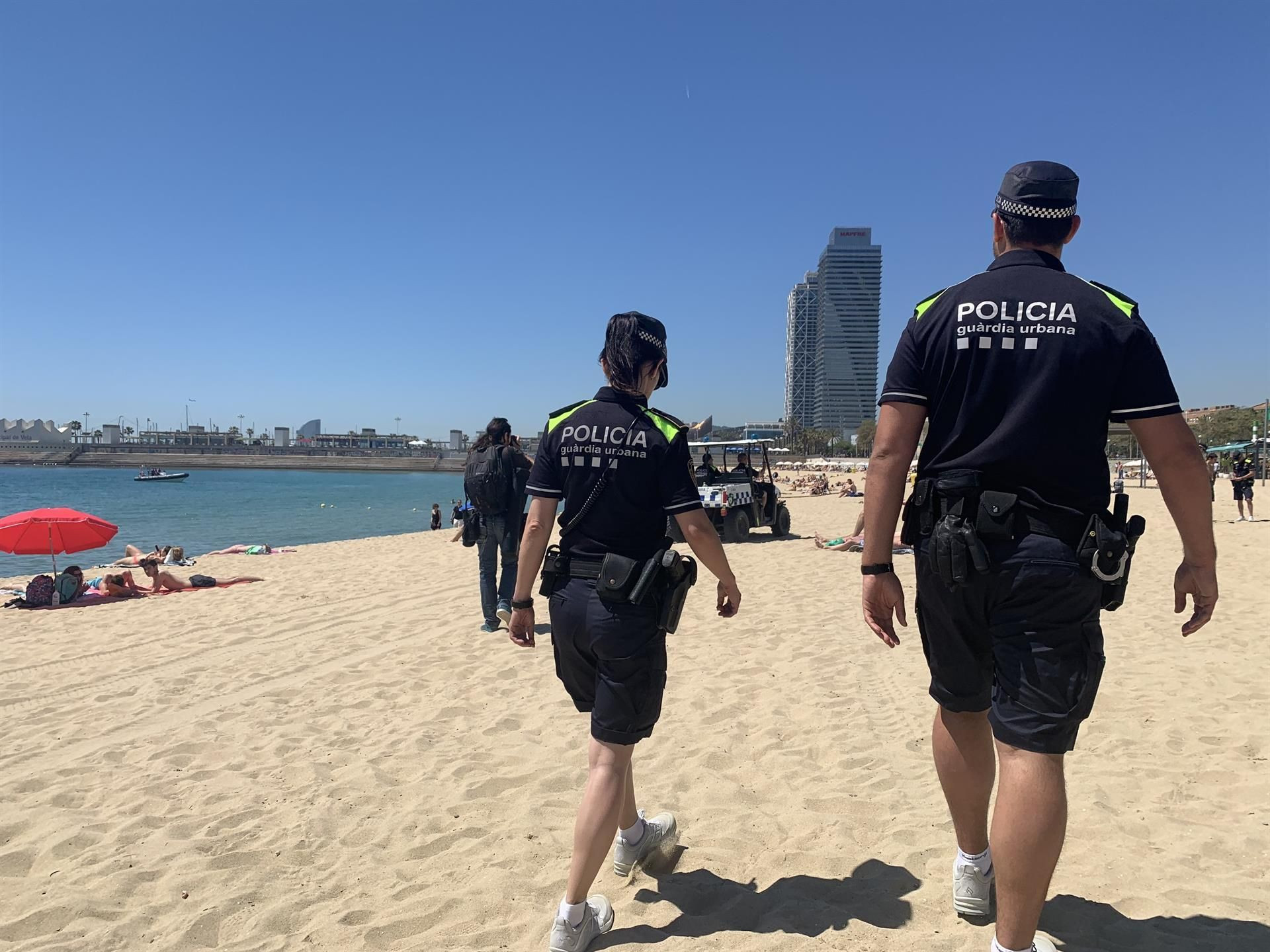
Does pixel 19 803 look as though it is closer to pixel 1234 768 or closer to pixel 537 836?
pixel 537 836

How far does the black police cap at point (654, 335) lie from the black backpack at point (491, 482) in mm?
4027

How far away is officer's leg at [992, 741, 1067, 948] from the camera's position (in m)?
1.88

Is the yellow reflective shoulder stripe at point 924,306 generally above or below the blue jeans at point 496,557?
above

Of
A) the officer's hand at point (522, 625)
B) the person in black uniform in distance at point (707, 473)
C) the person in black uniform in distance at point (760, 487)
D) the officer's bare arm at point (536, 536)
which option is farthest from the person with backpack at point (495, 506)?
the person in black uniform in distance at point (760, 487)

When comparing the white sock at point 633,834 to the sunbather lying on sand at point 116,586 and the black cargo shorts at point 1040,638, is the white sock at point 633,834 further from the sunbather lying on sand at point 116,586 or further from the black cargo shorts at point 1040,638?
the sunbather lying on sand at point 116,586

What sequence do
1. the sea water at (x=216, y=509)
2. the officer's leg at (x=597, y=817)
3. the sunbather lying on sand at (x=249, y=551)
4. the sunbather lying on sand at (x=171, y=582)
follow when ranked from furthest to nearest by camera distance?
the sea water at (x=216, y=509) → the sunbather lying on sand at (x=249, y=551) → the sunbather lying on sand at (x=171, y=582) → the officer's leg at (x=597, y=817)

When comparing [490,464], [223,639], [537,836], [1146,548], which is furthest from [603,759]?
[1146,548]

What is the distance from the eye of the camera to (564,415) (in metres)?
2.58

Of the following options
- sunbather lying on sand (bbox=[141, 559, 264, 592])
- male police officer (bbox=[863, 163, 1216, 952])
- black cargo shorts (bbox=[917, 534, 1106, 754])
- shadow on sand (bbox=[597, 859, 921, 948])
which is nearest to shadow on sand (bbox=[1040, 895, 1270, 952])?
male police officer (bbox=[863, 163, 1216, 952])

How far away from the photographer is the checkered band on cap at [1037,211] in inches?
81.8

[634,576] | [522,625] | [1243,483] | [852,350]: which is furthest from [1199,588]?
[852,350]

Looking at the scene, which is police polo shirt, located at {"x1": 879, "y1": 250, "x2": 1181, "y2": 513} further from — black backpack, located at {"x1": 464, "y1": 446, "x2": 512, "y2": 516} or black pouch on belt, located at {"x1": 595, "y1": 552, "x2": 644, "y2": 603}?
black backpack, located at {"x1": 464, "y1": 446, "x2": 512, "y2": 516}

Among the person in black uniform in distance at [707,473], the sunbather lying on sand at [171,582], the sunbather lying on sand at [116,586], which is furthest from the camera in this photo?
the person in black uniform in distance at [707,473]

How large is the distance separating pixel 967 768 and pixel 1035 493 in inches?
36.8
